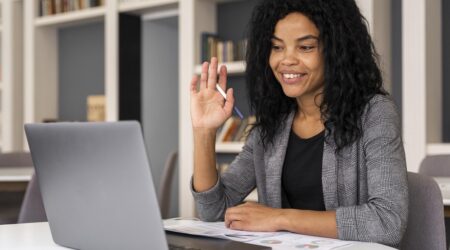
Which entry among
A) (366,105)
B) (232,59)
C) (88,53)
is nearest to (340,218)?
(366,105)

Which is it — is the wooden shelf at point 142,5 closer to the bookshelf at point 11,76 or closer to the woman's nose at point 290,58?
the bookshelf at point 11,76

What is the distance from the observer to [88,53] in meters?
5.88

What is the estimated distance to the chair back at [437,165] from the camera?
240 cm

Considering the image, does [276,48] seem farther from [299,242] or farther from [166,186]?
[166,186]

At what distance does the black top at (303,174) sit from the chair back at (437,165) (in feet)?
3.22

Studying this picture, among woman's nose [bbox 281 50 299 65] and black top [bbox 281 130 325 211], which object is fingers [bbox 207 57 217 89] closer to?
woman's nose [bbox 281 50 299 65]

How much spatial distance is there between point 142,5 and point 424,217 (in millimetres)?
3700

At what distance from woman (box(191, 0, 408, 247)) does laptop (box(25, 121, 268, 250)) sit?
0.36 m

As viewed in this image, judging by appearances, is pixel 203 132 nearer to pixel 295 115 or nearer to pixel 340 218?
pixel 295 115

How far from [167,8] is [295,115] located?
3200mm

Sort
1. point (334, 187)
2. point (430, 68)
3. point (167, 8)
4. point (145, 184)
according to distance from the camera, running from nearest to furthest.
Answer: point (145, 184)
point (334, 187)
point (430, 68)
point (167, 8)

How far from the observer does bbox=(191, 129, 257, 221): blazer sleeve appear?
5.11 ft

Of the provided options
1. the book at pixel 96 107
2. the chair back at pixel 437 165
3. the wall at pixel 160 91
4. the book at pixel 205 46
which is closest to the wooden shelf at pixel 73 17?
the wall at pixel 160 91

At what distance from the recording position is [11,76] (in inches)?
222
